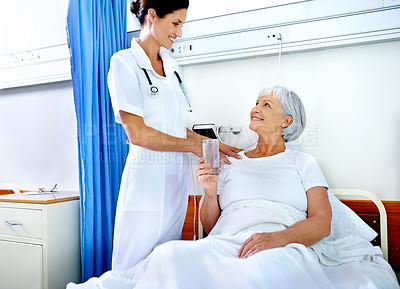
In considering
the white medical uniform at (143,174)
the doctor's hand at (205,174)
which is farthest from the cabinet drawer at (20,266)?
the doctor's hand at (205,174)

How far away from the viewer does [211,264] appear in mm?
1143

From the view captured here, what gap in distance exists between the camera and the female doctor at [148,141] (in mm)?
1445

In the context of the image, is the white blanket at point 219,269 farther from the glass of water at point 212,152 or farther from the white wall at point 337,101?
the white wall at point 337,101

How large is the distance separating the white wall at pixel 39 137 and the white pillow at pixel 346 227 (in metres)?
1.78

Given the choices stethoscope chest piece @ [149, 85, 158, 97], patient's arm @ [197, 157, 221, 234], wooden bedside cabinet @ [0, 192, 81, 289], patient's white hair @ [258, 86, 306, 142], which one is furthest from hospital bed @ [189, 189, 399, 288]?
wooden bedside cabinet @ [0, 192, 81, 289]

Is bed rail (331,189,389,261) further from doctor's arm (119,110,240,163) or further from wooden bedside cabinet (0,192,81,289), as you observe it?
wooden bedside cabinet (0,192,81,289)

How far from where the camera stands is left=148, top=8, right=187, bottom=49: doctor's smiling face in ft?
5.10

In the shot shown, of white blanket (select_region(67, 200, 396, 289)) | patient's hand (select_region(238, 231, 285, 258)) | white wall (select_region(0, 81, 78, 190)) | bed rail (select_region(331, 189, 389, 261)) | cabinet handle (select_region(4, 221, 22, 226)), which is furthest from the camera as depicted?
white wall (select_region(0, 81, 78, 190))

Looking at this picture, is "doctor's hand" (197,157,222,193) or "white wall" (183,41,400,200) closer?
"doctor's hand" (197,157,222,193)

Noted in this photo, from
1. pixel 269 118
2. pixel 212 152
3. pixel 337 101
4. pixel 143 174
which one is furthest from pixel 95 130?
pixel 337 101

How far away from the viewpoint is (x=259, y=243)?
4.14 feet

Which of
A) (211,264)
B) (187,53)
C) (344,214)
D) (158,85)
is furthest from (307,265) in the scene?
(187,53)

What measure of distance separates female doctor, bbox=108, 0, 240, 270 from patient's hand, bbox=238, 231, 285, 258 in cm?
42

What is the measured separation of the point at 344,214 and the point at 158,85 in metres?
1.04
